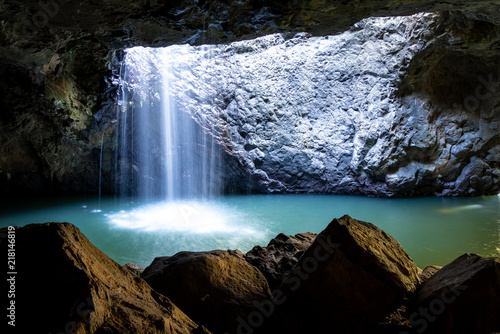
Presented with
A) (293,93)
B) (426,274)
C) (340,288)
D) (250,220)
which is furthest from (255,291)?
(293,93)

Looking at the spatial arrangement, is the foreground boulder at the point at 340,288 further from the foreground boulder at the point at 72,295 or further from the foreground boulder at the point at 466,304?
the foreground boulder at the point at 72,295

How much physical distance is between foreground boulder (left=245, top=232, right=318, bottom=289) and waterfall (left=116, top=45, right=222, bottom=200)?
8689 mm

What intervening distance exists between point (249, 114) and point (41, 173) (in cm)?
798

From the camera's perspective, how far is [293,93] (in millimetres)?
12141

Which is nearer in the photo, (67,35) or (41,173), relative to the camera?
(67,35)

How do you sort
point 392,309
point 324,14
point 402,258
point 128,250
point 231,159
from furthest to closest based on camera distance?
point 231,159 → point 128,250 → point 324,14 → point 402,258 → point 392,309

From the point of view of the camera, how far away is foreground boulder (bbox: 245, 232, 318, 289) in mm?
2835

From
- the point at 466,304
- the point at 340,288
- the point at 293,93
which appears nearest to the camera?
the point at 466,304

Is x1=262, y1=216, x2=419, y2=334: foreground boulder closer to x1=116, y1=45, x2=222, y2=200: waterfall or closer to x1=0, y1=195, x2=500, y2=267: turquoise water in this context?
x1=0, y1=195, x2=500, y2=267: turquoise water

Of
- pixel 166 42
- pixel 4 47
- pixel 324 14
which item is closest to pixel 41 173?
pixel 4 47

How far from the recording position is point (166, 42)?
17.7 ft

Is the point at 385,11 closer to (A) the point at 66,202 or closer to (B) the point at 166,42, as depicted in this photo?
(B) the point at 166,42

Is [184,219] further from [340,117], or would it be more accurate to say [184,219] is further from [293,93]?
[340,117]

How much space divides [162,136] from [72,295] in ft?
35.3
